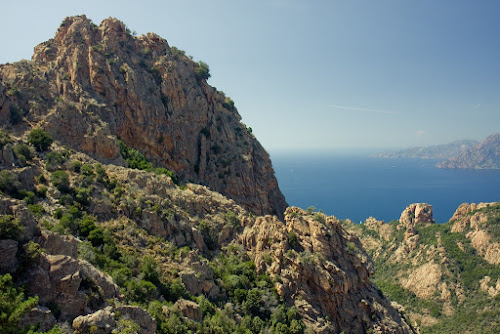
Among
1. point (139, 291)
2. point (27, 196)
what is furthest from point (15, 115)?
point (139, 291)

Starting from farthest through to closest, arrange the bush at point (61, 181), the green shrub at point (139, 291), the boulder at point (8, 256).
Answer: the bush at point (61, 181)
the green shrub at point (139, 291)
the boulder at point (8, 256)

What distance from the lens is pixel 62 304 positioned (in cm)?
1371

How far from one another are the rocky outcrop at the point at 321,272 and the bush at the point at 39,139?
19.9 m

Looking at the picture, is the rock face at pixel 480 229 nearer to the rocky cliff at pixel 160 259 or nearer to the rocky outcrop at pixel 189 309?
the rocky cliff at pixel 160 259

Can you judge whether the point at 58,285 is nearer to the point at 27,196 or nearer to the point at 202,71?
the point at 27,196

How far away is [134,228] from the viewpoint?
26406 mm

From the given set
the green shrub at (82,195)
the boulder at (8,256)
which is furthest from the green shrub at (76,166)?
the boulder at (8,256)

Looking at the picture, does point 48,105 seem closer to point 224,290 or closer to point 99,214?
point 99,214

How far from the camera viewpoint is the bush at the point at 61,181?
88.3 ft

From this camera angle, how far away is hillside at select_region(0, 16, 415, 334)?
48.5ft

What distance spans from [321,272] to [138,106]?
32.3 meters

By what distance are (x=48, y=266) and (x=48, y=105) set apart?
27.3 metres

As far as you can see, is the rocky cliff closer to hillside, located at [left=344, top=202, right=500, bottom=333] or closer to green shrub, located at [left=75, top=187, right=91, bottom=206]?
green shrub, located at [left=75, top=187, right=91, bottom=206]

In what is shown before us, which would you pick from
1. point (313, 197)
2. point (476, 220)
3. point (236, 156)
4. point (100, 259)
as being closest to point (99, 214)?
point (100, 259)
